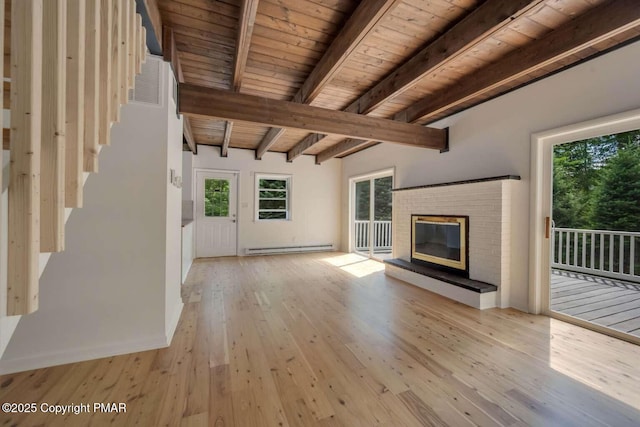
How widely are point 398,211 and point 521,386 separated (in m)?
3.20

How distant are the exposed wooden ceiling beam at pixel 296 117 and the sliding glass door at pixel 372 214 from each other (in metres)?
1.64

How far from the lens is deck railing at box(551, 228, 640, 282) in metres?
3.24

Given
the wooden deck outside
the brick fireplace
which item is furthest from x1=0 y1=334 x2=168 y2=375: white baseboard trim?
the wooden deck outside

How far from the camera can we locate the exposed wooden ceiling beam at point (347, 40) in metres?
1.71

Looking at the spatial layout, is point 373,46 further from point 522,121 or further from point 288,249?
point 288,249

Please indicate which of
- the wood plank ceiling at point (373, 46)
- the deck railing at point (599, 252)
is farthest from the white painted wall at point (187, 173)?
the deck railing at point (599, 252)

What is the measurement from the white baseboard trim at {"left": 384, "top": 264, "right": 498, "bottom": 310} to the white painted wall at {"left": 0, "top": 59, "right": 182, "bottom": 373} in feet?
10.3

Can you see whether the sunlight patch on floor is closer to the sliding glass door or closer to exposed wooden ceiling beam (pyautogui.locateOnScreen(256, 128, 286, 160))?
the sliding glass door

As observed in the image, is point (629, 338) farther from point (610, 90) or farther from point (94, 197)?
point (94, 197)

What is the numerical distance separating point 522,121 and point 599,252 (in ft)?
8.35

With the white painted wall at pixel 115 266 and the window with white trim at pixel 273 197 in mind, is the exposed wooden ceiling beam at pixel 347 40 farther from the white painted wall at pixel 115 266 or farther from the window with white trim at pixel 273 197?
the window with white trim at pixel 273 197

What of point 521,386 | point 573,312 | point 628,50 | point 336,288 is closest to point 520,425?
point 521,386

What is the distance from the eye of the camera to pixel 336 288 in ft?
12.1

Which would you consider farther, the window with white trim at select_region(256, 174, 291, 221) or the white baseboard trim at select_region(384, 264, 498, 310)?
the window with white trim at select_region(256, 174, 291, 221)
